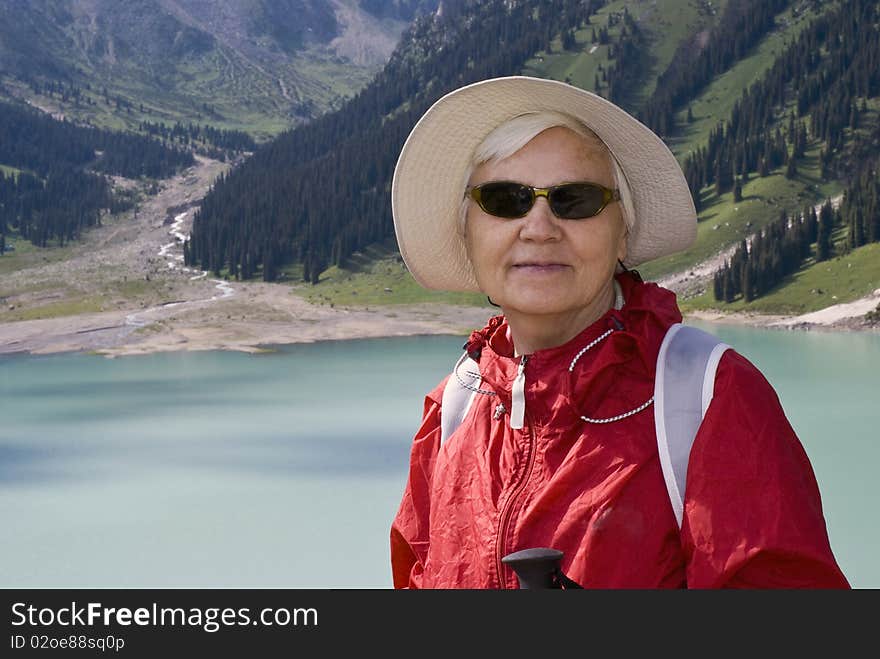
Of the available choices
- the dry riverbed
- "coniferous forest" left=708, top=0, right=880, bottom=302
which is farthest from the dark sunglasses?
"coniferous forest" left=708, top=0, right=880, bottom=302

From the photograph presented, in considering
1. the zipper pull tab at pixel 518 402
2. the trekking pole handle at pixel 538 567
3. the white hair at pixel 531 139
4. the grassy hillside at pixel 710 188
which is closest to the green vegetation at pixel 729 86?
the grassy hillside at pixel 710 188

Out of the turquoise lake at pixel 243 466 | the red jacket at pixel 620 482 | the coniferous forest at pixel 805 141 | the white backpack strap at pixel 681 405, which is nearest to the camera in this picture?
the red jacket at pixel 620 482

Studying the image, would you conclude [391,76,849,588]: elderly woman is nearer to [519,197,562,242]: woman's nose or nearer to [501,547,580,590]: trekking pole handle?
[519,197,562,242]: woman's nose

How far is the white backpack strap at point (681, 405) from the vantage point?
2.62 m

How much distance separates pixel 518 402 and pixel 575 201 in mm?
657

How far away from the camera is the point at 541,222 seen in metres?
3.16

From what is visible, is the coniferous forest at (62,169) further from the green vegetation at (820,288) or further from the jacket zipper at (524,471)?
the jacket zipper at (524,471)

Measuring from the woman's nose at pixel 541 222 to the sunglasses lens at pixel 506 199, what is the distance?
0.03m

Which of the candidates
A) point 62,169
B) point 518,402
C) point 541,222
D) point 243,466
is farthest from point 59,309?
point 62,169

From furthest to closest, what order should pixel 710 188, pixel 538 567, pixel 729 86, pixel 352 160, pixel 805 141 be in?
1. pixel 352 160
2. pixel 729 86
3. pixel 710 188
4. pixel 805 141
5. pixel 538 567

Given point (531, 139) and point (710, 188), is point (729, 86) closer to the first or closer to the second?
point (710, 188)

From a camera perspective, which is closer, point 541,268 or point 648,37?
point 541,268

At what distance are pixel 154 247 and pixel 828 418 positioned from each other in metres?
109

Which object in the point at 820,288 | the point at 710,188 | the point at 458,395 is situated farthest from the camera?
the point at 710,188
